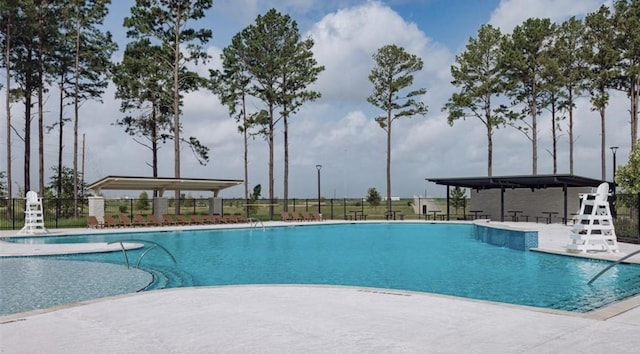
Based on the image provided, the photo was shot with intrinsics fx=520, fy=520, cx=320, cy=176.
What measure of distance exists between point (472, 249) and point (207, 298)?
37.6ft

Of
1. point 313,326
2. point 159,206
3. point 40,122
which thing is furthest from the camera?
point 40,122

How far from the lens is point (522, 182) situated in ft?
88.1

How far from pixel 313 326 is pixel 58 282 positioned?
6.67 metres

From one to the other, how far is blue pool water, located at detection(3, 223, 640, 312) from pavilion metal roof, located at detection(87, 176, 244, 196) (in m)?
5.27

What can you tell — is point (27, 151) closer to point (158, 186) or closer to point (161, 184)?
point (158, 186)

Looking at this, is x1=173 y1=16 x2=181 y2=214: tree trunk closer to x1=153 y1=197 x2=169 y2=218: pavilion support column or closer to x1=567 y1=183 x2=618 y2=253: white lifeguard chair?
x1=153 y1=197 x2=169 y2=218: pavilion support column

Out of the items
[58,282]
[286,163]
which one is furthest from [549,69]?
[58,282]

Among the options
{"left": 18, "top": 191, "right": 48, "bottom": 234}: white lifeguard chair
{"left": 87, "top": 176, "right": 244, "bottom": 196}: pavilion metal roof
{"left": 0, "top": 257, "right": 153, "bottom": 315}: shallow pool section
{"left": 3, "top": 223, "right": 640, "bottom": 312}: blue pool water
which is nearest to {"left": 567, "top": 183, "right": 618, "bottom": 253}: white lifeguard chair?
{"left": 3, "top": 223, "right": 640, "bottom": 312}: blue pool water

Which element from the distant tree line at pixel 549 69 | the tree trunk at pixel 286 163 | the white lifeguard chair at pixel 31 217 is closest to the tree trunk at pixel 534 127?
the distant tree line at pixel 549 69

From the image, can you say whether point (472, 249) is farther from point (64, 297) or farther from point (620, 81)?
point (620, 81)

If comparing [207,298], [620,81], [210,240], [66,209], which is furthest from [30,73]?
[620,81]

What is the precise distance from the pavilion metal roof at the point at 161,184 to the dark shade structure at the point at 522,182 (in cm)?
1216

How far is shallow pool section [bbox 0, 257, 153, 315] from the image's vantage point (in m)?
8.02

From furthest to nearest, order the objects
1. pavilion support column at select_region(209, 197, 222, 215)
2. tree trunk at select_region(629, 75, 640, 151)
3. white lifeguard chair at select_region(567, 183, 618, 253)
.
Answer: pavilion support column at select_region(209, 197, 222, 215)
tree trunk at select_region(629, 75, 640, 151)
white lifeguard chair at select_region(567, 183, 618, 253)
